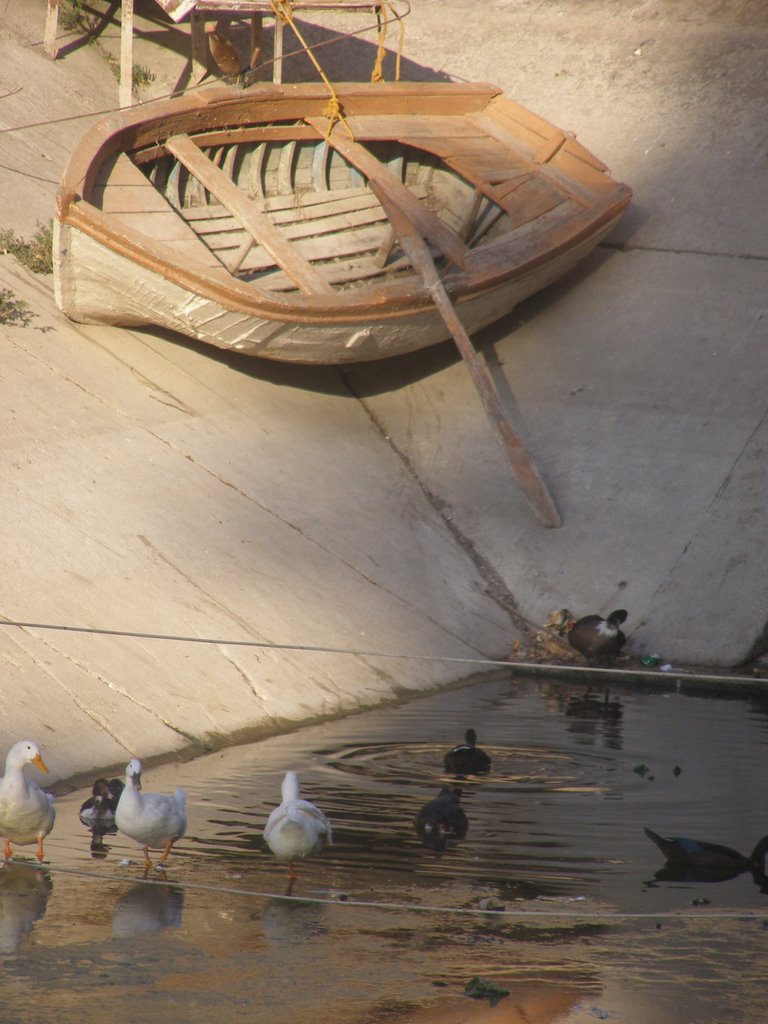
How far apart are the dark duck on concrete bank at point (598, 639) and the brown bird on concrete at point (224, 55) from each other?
8038mm

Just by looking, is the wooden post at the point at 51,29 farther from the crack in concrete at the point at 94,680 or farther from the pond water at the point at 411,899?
the pond water at the point at 411,899

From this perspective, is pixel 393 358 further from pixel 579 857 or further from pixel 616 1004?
pixel 616 1004

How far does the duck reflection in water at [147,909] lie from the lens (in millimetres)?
5332

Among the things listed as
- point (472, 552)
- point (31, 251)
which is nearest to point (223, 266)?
point (31, 251)

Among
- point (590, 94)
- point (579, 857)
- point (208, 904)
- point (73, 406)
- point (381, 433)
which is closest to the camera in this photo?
point (208, 904)

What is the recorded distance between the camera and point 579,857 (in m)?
6.45

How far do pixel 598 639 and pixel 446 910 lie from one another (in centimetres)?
450

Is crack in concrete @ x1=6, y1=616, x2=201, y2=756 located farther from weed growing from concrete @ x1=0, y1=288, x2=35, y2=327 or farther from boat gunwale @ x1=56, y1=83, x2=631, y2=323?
weed growing from concrete @ x1=0, y1=288, x2=35, y2=327

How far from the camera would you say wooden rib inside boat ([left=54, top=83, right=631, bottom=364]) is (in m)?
10.5

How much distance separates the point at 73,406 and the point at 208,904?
5.40 meters

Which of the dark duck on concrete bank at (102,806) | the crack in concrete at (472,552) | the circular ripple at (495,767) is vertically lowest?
the dark duck on concrete bank at (102,806)

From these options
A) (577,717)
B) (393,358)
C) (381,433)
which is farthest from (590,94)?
(577,717)

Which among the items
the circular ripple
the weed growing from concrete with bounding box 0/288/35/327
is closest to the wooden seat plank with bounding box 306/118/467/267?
the weed growing from concrete with bounding box 0/288/35/327

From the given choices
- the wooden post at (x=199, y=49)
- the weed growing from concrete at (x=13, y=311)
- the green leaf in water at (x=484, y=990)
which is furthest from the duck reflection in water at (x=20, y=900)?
the wooden post at (x=199, y=49)
